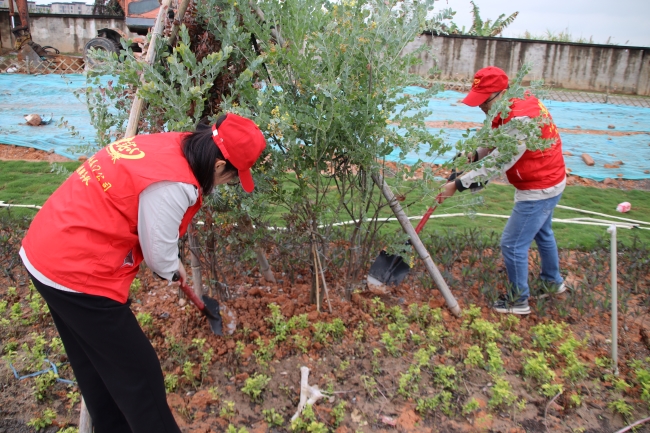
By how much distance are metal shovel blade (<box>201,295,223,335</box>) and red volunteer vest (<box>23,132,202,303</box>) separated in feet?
3.60

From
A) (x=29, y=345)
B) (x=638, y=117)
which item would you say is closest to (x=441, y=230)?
(x=29, y=345)

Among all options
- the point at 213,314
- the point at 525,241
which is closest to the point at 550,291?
the point at 525,241

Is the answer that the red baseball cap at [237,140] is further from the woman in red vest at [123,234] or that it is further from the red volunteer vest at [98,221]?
the red volunteer vest at [98,221]

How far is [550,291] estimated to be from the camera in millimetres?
3621

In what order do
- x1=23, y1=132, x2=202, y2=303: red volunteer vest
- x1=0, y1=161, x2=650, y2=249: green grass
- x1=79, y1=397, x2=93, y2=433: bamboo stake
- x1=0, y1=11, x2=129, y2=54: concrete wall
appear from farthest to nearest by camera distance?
x1=0, y1=11, x2=129, y2=54: concrete wall < x1=0, y1=161, x2=650, y2=249: green grass < x1=79, y1=397, x2=93, y2=433: bamboo stake < x1=23, y1=132, x2=202, y2=303: red volunteer vest

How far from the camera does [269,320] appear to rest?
10.2 ft

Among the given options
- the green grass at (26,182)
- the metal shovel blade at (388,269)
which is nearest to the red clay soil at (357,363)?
the metal shovel blade at (388,269)

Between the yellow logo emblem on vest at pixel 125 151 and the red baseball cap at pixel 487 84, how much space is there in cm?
213

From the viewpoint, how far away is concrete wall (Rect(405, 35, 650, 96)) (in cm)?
1584

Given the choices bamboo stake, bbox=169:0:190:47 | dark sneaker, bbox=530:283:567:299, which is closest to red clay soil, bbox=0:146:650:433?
dark sneaker, bbox=530:283:567:299

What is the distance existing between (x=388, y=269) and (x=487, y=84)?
4.67 feet

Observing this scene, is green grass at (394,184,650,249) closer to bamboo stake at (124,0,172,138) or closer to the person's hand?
the person's hand

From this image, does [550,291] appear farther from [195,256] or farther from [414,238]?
[195,256]

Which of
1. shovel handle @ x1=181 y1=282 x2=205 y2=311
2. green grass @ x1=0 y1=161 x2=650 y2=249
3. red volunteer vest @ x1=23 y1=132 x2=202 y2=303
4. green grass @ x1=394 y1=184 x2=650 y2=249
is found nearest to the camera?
red volunteer vest @ x1=23 y1=132 x2=202 y2=303
